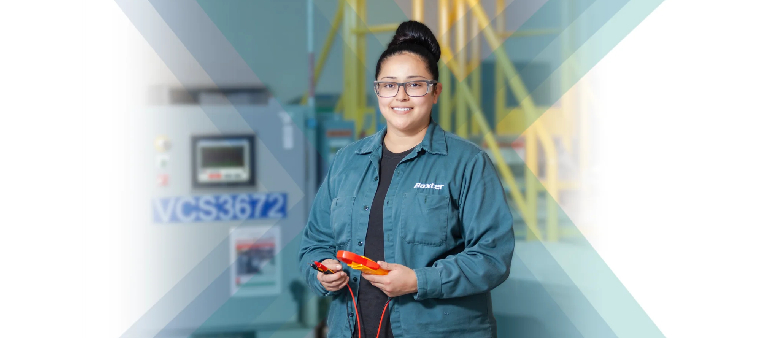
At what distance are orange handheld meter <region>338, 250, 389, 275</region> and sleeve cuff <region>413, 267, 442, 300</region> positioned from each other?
0.07 meters

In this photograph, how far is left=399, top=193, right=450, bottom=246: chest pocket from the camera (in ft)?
4.56

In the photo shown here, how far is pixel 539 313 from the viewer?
7.91 ft

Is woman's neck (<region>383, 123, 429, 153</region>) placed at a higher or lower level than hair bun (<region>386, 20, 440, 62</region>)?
lower

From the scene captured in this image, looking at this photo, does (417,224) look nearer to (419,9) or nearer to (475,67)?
(419,9)

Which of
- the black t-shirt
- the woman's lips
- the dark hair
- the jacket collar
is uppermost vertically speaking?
the dark hair

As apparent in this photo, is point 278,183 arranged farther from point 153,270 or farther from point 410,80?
point 410,80

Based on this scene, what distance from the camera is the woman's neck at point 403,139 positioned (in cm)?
150

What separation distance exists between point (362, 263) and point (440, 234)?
19 cm

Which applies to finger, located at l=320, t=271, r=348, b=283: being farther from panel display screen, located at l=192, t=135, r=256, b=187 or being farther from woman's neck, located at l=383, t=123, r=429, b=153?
panel display screen, located at l=192, t=135, r=256, b=187

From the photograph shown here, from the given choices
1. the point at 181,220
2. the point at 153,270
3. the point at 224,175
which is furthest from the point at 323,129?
the point at 153,270

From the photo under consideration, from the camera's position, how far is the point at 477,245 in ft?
4.53

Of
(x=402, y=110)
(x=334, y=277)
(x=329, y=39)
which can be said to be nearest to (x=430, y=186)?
(x=402, y=110)

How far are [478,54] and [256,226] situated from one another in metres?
2.00

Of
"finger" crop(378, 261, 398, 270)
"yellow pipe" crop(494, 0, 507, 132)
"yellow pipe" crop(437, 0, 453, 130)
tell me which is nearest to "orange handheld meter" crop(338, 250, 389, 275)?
"finger" crop(378, 261, 398, 270)
